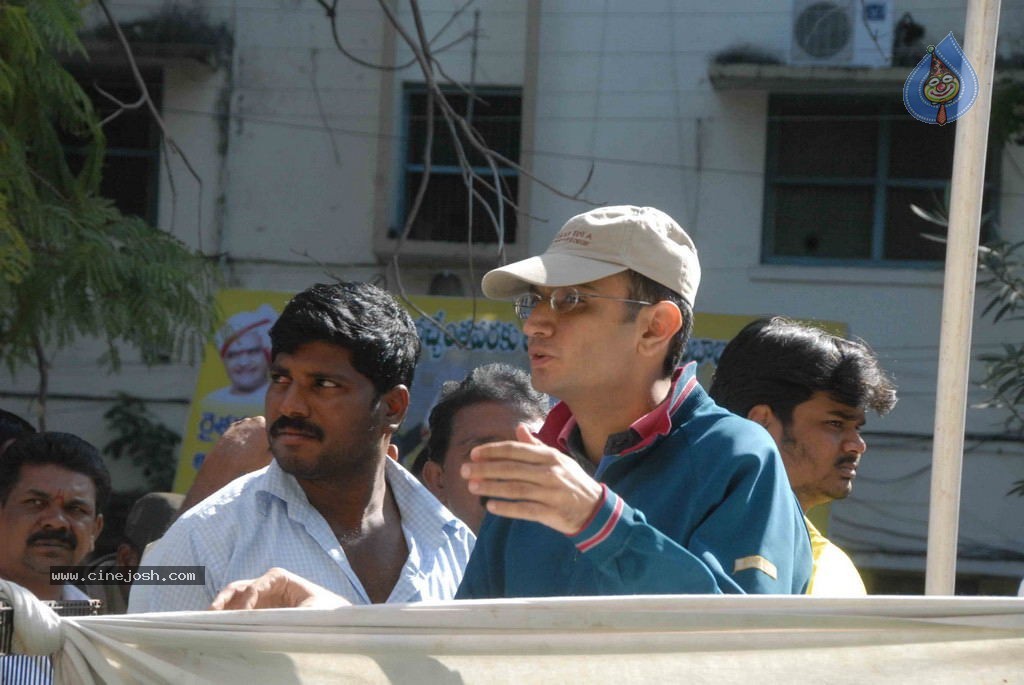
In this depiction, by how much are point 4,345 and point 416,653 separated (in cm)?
447

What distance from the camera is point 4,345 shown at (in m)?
6.06

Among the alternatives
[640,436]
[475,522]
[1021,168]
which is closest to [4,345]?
[475,522]

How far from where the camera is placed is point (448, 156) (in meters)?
11.6

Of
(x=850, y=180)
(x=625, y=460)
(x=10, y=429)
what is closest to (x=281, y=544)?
(x=625, y=460)

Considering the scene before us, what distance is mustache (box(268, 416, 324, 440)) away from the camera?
303 cm

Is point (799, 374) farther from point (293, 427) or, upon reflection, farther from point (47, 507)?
point (47, 507)

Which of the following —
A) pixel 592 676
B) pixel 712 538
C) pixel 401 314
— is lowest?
pixel 592 676

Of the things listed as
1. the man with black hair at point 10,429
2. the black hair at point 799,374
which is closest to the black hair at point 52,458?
the man with black hair at point 10,429

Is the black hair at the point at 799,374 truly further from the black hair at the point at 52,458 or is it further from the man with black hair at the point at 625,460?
the black hair at the point at 52,458

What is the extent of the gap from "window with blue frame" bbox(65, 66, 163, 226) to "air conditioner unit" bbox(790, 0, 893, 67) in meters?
5.17

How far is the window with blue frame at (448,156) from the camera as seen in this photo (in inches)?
454

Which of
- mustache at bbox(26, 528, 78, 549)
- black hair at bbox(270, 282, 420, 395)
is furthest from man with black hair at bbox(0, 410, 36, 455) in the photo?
black hair at bbox(270, 282, 420, 395)

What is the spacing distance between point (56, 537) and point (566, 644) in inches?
91.1

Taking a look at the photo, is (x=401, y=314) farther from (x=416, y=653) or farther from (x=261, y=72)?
(x=261, y=72)
